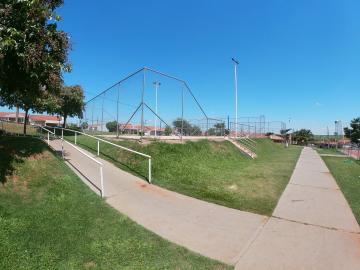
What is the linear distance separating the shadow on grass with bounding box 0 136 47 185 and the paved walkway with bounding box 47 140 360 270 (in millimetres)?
1845

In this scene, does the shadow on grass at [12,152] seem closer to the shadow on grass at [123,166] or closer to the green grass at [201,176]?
the shadow on grass at [123,166]

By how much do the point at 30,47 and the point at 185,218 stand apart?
5.62 meters

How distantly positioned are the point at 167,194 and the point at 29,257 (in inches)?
162

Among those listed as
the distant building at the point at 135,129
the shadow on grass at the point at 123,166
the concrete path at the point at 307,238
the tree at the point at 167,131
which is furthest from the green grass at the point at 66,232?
the tree at the point at 167,131

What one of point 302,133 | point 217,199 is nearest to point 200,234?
point 217,199

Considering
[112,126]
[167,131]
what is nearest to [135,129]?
[167,131]

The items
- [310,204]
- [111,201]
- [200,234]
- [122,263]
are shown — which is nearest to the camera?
[122,263]

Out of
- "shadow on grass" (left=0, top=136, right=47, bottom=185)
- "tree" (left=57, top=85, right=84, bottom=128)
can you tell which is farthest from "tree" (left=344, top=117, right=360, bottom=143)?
"shadow on grass" (left=0, top=136, right=47, bottom=185)

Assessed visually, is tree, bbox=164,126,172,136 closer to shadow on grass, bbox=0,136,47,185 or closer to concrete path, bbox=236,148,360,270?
shadow on grass, bbox=0,136,47,185

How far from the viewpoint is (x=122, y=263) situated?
4305mm

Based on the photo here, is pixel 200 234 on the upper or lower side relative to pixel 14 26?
lower

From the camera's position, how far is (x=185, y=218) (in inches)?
245

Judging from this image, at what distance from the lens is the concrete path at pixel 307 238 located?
14.4ft

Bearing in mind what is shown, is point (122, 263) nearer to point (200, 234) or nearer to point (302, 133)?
point (200, 234)
